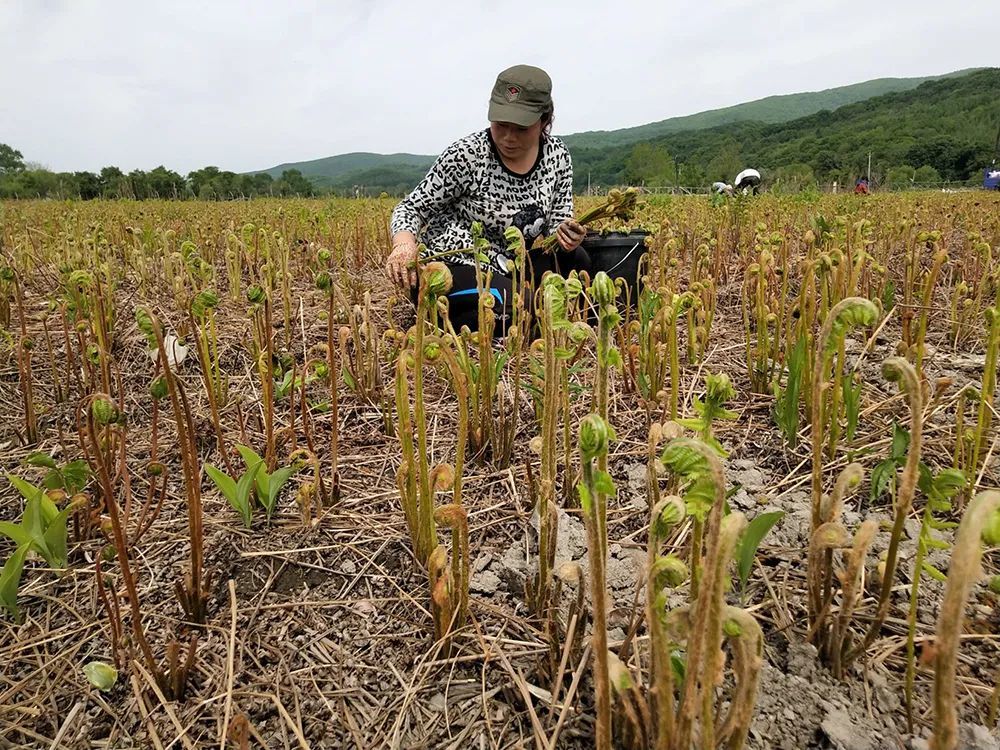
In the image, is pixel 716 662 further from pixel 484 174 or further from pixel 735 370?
pixel 484 174

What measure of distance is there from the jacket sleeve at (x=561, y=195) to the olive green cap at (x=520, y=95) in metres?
0.69

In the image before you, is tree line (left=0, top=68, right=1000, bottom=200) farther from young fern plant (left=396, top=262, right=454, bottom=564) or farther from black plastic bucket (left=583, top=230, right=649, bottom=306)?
young fern plant (left=396, top=262, right=454, bottom=564)

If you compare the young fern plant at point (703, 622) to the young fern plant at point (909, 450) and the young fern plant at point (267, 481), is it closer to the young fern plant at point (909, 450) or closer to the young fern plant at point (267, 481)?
the young fern plant at point (909, 450)

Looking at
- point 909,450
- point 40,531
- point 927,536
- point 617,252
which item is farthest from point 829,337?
point 617,252

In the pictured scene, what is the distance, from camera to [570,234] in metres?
3.13

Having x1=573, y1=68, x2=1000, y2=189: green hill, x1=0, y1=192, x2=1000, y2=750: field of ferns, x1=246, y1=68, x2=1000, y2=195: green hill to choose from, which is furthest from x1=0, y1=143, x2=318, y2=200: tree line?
x1=573, y1=68, x2=1000, y2=189: green hill

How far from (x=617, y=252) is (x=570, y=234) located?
429 mm

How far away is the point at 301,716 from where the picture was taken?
1.10 m

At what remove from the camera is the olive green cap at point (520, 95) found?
Result: 324 cm

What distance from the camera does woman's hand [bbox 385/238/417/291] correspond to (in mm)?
2674

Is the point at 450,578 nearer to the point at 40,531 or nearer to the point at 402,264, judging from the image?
the point at 40,531

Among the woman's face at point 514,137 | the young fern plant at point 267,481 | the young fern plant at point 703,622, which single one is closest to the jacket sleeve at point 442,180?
the woman's face at point 514,137

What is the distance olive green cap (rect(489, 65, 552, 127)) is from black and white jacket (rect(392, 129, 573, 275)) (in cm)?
40

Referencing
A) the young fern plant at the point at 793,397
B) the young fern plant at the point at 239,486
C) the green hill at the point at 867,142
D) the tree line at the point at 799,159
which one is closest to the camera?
the young fern plant at the point at 239,486
